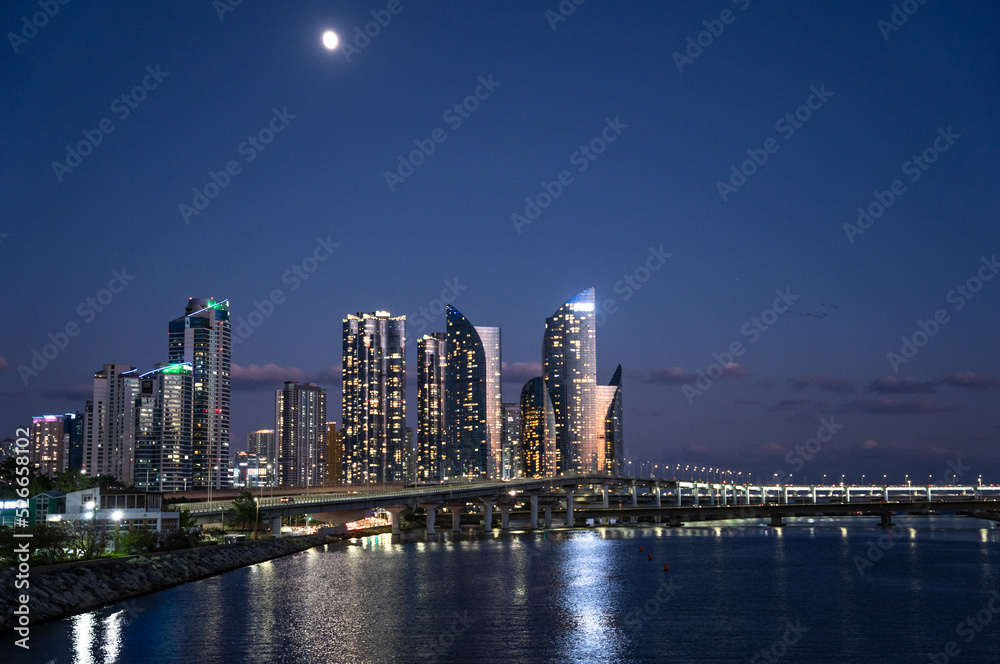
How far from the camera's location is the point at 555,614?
64.9 metres

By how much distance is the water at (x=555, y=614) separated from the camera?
165ft

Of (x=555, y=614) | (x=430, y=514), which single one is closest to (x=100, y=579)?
(x=555, y=614)

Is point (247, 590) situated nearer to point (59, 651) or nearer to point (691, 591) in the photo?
point (59, 651)

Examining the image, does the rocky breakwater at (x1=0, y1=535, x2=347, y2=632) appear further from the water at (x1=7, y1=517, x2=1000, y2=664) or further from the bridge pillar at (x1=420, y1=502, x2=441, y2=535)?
the bridge pillar at (x1=420, y1=502, x2=441, y2=535)

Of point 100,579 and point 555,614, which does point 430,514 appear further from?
point 555,614

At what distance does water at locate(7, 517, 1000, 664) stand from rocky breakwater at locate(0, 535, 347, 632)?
1.66 metres

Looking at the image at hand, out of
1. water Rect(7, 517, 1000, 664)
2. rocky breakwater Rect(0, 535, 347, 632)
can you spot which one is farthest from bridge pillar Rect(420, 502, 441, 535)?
rocky breakwater Rect(0, 535, 347, 632)

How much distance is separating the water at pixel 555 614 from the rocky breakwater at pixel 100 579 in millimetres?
1661

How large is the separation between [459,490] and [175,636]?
444ft

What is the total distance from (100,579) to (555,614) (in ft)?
113

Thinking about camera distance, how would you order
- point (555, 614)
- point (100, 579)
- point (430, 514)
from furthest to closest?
point (430, 514) < point (100, 579) < point (555, 614)

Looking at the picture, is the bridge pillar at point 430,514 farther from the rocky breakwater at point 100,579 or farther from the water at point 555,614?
the rocky breakwater at point 100,579

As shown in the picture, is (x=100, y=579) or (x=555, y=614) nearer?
(x=555, y=614)

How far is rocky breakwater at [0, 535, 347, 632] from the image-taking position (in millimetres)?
58500
